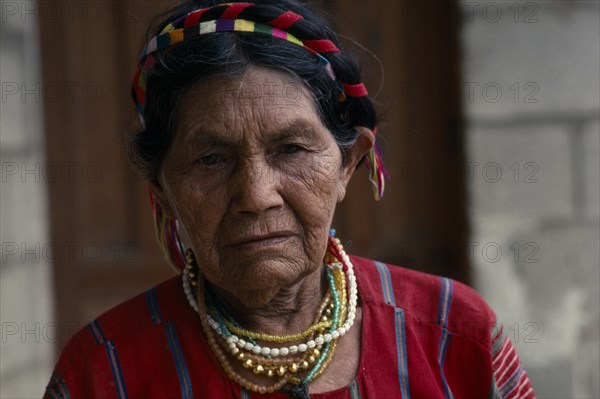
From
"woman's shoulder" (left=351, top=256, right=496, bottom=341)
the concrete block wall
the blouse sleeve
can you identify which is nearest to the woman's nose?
"woman's shoulder" (left=351, top=256, right=496, bottom=341)

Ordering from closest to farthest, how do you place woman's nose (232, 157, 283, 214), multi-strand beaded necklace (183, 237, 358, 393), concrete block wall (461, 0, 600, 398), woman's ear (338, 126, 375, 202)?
woman's nose (232, 157, 283, 214) < multi-strand beaded necklace (183, 237, 358, 393) < woman's ear (338, 126, 375, 202) < concrete block wall (461, 0, 600, 398)

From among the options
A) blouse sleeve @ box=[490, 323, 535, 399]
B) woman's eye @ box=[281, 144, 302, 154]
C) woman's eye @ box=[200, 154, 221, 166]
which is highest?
woman's eye @ box=[281, 144, 302, 154]

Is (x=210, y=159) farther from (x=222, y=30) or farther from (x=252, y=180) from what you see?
(x=222, y=30)

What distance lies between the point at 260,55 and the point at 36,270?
1988 millimetres

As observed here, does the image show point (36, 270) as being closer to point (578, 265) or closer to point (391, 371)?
point (391, 371)

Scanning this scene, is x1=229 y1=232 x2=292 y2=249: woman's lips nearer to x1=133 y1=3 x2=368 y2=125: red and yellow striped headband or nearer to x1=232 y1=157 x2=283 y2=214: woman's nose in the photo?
x1=232 y1=157 x2=283 y2=214: woman's nose

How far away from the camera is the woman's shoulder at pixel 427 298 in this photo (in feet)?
6.34

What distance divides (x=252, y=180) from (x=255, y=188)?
19mm

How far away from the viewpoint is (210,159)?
172cm

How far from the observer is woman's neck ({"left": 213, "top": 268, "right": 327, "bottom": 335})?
6.15ft

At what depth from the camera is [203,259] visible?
5.72ft

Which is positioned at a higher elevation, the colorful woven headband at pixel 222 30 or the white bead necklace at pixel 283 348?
the colorful woven headband at pixel 222 30

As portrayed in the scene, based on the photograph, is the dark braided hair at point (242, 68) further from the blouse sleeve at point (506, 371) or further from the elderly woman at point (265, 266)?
the blouse sleeve at point (506, 371)

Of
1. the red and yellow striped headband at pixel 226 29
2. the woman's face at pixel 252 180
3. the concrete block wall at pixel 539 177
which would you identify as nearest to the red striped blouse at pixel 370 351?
the woman's face at pixel 252 180
